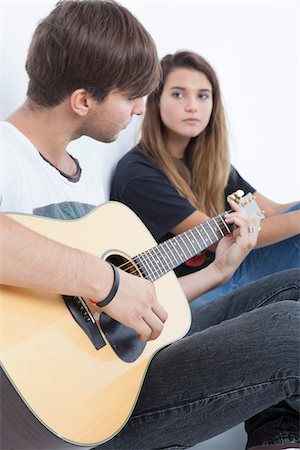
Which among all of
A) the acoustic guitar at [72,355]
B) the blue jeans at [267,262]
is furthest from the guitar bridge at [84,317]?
the blue jeans at [267,262]

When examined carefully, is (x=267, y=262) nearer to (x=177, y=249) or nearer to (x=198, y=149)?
(x=198, y=149)

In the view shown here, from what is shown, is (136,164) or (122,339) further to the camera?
(136,164)

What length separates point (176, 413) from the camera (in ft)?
3.82

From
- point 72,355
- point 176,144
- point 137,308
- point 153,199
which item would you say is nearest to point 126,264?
point 137,308

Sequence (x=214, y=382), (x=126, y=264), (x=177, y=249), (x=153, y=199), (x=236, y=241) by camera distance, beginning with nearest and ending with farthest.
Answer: (x=214, y=382) < (x=126, y=264) < (x=177, y=249) < (x=236, y=241) < (x=153, y=199)

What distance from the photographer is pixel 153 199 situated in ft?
6.01

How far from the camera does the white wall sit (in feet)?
6.77

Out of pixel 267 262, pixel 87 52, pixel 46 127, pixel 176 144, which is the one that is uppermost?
pixel 87 52

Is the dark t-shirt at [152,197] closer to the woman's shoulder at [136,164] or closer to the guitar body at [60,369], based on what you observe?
the woman's shoulder at [136,164]

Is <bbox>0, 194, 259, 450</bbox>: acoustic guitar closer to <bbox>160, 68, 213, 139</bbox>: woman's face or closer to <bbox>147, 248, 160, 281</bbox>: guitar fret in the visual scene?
<bbox>147, 248, 160, 281</bbox>: guitar fret

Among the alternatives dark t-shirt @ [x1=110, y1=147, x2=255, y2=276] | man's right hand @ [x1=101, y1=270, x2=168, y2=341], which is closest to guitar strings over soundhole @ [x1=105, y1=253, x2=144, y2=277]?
man's right hand @ [x1=101, y1=270, x2=168, y2=341]

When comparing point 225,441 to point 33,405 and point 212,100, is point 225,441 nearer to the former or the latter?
point 33,405

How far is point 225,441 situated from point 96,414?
Result: 0.56 m

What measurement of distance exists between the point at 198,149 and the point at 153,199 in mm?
317
